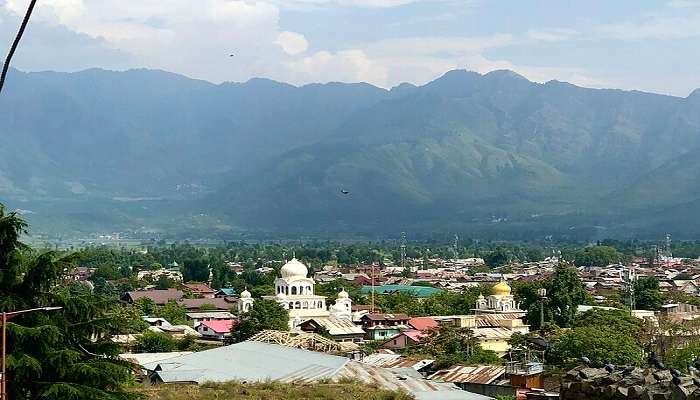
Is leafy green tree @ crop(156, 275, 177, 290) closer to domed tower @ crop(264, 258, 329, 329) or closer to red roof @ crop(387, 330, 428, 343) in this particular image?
domed tower @ crop(264, 258, 329, 329)

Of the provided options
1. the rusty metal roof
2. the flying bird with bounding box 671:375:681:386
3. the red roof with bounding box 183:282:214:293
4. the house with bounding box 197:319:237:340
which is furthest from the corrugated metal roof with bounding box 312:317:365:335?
the flying bird with bounding box 671:375:681:386

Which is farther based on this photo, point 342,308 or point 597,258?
point 597,258

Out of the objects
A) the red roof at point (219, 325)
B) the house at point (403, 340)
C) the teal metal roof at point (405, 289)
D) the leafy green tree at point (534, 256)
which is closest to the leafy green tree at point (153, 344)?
the red roof at point (219, 325)

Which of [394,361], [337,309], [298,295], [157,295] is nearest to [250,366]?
[394,361]

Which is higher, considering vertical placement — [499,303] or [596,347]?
[596,347]

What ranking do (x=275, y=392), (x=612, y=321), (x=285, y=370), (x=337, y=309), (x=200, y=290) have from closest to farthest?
→ (x=275, y=392) → (x=285, y=370) → (x=612, y=321) → (x=337, y=309) → (x=200, y=290)

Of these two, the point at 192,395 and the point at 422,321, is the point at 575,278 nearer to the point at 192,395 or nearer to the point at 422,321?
the point at 422,321

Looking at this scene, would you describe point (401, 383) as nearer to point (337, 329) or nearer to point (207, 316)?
point (337, 329)

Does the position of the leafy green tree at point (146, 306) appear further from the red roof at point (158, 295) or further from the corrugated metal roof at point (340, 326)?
the corrugated metal roof at point (340, 326)
